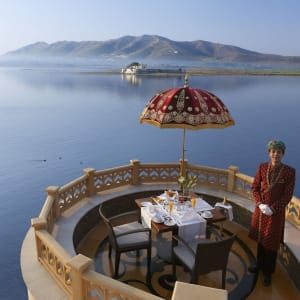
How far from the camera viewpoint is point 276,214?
4.85 m

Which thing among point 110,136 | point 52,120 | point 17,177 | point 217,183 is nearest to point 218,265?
Result: point 217,183

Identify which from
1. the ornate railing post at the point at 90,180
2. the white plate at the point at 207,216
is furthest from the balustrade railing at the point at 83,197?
the white plate at the point at 207,216

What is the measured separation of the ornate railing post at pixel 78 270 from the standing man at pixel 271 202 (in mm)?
2859

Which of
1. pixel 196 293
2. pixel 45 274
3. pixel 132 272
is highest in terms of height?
pixel 196 293

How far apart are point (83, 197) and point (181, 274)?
3.16 meters

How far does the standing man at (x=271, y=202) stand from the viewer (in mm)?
4734

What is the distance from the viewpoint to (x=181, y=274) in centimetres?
533

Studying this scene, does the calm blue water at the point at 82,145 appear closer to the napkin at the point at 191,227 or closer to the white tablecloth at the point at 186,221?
the white tablecloth at the point at 186,221

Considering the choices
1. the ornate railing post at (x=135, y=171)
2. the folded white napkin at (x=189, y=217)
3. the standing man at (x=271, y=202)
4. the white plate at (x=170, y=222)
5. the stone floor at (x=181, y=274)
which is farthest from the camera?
the ornate railing post at (x=135, y=171)

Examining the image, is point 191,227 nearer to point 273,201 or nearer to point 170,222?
point 170,222

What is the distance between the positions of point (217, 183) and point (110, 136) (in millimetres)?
16196

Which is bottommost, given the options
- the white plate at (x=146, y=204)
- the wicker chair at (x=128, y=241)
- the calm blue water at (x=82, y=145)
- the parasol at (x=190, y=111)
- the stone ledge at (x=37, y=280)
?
the calm blue water at (x=82, y=145)

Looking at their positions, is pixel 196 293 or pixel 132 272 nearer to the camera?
pixel 196 293

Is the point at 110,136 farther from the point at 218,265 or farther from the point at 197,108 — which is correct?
the point at 218,265
